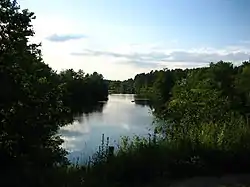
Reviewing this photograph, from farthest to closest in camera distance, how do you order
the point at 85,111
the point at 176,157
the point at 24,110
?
the point at 85,111 → the point at 24,110 → the point at 176,157

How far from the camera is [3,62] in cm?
802

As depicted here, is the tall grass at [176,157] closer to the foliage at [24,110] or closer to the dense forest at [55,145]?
the dense forest at [55,145]

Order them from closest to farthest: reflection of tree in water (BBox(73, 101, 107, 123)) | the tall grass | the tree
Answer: the tall grass, the tree, reflection of tree in water (BBox(73, 101, 107, 123))

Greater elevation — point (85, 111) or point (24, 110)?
point (24, 110)

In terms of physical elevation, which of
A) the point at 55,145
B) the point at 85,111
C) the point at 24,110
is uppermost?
the point at 24,110

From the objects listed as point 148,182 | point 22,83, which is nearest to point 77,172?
point 148,182

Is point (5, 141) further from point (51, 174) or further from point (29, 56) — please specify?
point (29, 56)

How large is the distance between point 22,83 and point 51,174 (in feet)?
9.61

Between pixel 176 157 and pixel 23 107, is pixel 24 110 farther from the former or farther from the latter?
pixel 176 157

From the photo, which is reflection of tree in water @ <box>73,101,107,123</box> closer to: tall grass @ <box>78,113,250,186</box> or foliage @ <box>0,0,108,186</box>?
foliage @ <box>0,0,108,186</box>

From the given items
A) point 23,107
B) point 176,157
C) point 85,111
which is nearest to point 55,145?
point 23,107

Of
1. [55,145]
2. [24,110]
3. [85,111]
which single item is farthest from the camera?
[85,111]

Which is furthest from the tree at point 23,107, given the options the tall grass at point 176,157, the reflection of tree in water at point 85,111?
the reflection of tree in water at point 85,111

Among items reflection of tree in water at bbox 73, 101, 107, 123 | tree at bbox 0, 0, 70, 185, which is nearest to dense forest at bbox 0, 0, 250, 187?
tree at bbox 0, 0, 70, 185
